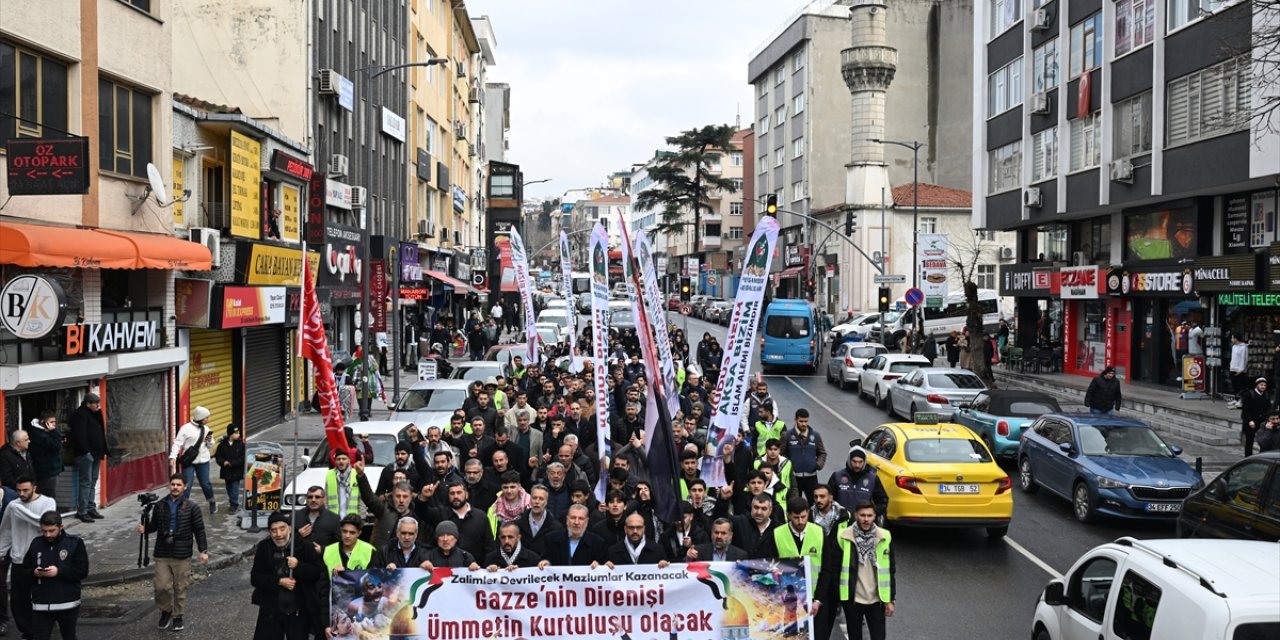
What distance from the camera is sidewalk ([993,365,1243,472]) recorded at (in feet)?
74.1

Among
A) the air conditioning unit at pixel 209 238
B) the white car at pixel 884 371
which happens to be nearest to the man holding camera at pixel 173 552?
the air conditioning unit at pixel 209 238

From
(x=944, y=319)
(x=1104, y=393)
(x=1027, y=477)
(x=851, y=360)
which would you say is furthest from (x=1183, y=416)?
(x=944, y=319)

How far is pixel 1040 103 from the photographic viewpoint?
124 ft

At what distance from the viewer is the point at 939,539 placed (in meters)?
14.5

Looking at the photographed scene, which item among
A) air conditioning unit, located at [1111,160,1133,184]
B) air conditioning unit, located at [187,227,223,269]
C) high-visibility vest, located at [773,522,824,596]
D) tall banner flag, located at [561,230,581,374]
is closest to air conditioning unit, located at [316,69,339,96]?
tall banner flag, located at [561,230,581,374]

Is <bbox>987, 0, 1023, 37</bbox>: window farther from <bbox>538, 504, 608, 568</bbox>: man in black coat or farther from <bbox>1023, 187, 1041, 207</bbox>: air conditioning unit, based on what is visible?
<bbox>538, 504, 608, 568</bbox>: man in black coat

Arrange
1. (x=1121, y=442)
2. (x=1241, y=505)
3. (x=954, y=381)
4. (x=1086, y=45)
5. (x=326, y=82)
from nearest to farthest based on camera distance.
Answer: (x=1241, y=505), (x=1121, y=442), (x=954, y=381), (x=326, y=82), (x=1086, y=45)

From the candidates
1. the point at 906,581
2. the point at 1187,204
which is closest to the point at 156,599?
the point at 906,581

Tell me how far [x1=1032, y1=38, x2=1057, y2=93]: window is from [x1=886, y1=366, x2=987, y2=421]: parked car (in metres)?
15.4

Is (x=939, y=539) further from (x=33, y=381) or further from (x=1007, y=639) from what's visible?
(x=33, y=381)

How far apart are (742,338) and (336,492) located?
4931 millimetres

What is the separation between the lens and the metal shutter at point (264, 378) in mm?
24688

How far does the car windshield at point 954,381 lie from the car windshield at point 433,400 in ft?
37.0

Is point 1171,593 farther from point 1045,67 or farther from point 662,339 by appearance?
point 1045,67
